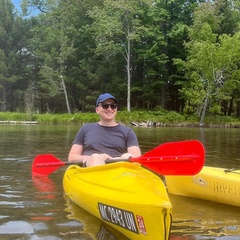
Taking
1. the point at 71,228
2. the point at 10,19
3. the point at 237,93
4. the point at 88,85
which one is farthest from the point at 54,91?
the point at 71,228

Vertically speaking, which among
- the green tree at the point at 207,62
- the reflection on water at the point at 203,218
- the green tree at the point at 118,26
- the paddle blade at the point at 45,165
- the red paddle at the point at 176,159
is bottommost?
the reflection on water at the point at 203,218

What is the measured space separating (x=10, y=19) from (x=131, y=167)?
3832 centimetres

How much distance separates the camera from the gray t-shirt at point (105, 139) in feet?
15.2

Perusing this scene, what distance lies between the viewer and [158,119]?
94.7 feet

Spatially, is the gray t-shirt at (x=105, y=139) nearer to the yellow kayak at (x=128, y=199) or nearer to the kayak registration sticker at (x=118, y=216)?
the yellow kayak at (x=128, y=199)

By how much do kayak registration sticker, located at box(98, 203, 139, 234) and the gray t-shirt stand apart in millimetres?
1126

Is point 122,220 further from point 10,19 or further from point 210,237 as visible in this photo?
point 10,19

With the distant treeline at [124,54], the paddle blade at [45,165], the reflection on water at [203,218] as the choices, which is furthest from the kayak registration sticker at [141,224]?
the distant treeline at [124,54]

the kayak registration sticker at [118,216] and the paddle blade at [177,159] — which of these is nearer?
the kayak registration sticker at [118,216]

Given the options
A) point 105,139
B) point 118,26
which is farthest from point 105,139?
point 118,26

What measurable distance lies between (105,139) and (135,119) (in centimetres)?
2378

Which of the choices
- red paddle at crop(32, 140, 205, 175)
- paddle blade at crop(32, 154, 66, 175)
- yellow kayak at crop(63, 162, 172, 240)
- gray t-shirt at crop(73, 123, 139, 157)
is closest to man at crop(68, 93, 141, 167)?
gray t-shirt at crop(73, 123, 139, 157)

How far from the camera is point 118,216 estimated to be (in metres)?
3.28

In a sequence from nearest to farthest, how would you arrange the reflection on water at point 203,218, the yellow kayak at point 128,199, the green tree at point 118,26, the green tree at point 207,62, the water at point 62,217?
1. the yellow kayak at point 128,199
2. the water at point 62,217
3. the reflection on water at point 203,218
4. the green tree at point 207,62
5. the green tree at point 118,26
